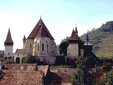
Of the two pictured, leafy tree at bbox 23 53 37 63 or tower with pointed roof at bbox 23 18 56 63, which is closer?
leafy tree at bbox 23 53 37 63

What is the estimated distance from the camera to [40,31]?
110m

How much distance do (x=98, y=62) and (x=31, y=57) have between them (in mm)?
13752

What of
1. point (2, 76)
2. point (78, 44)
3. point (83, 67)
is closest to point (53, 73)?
point (83, 67)

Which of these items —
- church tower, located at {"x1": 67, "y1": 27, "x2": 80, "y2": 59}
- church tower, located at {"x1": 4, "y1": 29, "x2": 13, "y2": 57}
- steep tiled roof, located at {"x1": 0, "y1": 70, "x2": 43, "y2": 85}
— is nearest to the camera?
steep tiled roof, located at {"x1": 0, "y1": 70, "x2": 43, "y2": 85}

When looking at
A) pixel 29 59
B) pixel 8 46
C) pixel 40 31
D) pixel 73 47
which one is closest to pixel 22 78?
pixel 29 59

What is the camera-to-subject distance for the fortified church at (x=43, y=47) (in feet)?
355

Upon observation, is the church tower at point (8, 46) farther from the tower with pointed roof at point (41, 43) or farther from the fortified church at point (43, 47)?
the tower with pointed roof at point (41, 43)

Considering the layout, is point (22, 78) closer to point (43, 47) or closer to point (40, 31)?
point (43, 47)

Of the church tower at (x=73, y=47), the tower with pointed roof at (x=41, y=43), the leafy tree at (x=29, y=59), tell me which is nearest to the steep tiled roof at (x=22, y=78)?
the leafy tree at (x=29, y=59)

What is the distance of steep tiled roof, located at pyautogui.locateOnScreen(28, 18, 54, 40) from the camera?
10944 centimetres

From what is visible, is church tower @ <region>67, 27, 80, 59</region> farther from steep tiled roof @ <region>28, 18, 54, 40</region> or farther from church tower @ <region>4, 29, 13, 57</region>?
church tower @ <region>4, 29, 13, 57</region>

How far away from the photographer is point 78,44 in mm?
111938

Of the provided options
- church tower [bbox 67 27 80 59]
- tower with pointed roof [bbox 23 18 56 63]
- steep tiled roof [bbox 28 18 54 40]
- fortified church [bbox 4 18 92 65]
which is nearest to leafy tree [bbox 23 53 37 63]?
fortified church [bbox 4 18 92 65]

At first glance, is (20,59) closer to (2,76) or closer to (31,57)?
(31,57)
